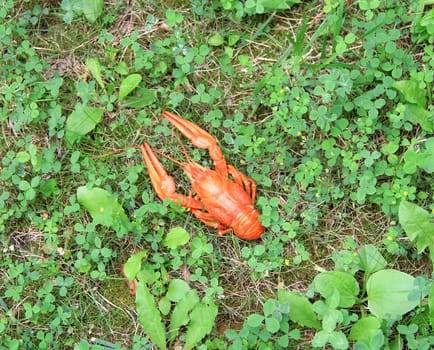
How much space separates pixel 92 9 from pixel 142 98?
2.65 ft

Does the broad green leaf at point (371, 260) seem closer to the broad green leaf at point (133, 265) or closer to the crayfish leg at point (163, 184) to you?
the crayfish leg at point (163, 184)

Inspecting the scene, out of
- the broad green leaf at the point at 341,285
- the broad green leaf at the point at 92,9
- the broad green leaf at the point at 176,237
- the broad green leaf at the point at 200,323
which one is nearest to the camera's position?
the broad green leaf at the point at 341,285

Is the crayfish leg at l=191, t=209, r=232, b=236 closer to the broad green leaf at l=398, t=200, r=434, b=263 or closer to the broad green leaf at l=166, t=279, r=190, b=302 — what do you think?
the broad green leaf at l=166, t=279, r=190, b=302

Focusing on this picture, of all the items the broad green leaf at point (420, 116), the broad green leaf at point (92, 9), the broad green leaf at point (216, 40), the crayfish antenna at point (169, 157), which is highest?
the broad green leaf at point (92, 9)

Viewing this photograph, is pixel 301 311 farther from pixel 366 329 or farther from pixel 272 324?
pixel 366 329

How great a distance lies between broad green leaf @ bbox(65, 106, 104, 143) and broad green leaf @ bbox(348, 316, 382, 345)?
2440 mm

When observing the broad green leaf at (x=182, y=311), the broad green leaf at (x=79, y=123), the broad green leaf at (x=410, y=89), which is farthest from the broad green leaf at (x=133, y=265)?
the broad green leaf at (x=410, y=89)

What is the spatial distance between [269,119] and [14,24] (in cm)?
215

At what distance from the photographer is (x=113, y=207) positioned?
4676 mm

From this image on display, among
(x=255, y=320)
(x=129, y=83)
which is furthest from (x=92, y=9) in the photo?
(x=255, y=320)

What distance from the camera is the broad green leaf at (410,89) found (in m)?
4.39

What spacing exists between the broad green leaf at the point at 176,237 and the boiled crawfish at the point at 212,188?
17 cm

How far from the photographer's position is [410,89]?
4.39m

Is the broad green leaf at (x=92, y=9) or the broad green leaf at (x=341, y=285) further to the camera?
the broad green leaf at (x=92, y=9)
